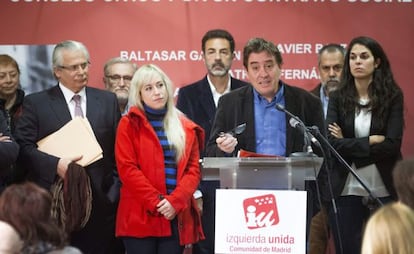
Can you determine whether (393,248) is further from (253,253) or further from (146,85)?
(146,85)

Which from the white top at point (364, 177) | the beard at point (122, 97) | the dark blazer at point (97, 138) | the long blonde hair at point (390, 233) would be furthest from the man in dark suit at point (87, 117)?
the long blonde hair at point (390, 233)

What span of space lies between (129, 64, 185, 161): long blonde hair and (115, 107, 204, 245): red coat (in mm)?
60

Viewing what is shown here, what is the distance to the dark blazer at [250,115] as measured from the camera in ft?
14.6

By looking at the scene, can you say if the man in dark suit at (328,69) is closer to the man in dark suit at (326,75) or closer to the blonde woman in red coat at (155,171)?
the man in dark suit at (326,75)

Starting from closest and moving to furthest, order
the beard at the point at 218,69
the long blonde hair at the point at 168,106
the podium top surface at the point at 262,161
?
the podium top surface at the point at 262,161
the long blonde hair at the point at 168,106
the beard at the point at 218,69

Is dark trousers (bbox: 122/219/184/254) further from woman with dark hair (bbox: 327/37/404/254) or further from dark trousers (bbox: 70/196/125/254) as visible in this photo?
woman with dark hair (bbox: 327/37/404/254)

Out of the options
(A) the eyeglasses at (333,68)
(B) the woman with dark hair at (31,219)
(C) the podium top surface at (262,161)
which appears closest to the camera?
(B) the woman with dark hair at (31,219)

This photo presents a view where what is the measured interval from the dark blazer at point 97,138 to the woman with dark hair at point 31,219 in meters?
1.98

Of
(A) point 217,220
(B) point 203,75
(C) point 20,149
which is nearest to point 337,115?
(B) point 203,75

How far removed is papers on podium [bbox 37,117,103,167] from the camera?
4.79m

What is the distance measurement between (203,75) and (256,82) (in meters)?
1.77

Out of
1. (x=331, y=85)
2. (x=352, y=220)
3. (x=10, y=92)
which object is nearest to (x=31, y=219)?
(x=10, y=92)

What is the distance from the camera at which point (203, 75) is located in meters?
6.26

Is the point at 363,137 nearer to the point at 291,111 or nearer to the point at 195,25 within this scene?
the point at 291,111
